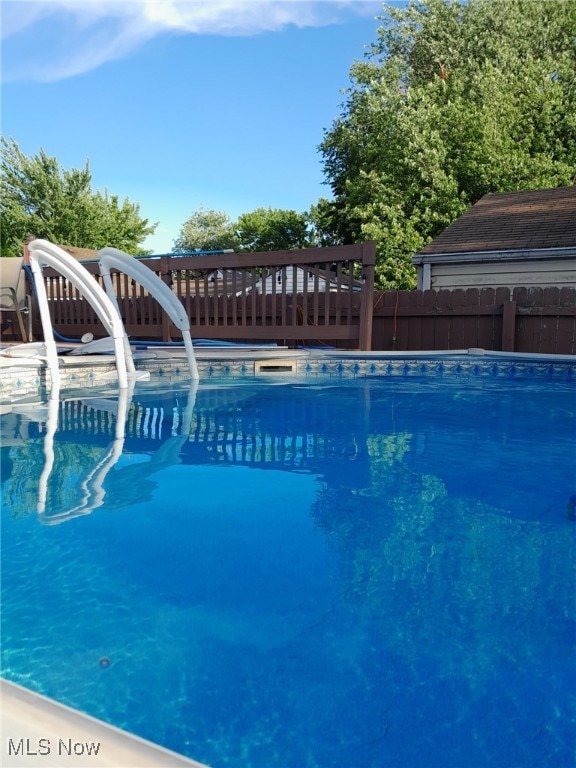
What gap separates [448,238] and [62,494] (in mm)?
11591

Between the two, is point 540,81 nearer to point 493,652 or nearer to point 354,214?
point 354,214

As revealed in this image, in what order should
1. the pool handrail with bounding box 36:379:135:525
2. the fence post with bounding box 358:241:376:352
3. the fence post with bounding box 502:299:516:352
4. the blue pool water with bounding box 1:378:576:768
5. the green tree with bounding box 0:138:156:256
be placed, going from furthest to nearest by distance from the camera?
the green tree with bounding box 0:138:156:256 → the fence post with bounding box 358:241:376:352 → the fence post with bounding box 502:299:516:352 → the pool handrail with bounding box 36:379:135:525 → the blue pool water with bounding box 1:378:576:768

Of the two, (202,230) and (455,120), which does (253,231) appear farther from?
(455,120)

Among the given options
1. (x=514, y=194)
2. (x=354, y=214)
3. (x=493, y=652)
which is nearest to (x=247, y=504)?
(x=493, y=652)

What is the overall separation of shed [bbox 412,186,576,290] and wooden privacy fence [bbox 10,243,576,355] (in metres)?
1.87

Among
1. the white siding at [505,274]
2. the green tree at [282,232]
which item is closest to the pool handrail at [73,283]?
the white siding at [505,274]

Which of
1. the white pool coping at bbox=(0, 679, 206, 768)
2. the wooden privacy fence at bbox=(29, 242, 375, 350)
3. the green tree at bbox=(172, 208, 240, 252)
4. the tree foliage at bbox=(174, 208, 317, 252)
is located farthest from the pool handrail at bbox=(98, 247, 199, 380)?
the green tree at bbox=(172, 208, 240, 252)

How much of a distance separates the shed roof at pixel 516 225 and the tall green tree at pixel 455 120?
2930 millimetres

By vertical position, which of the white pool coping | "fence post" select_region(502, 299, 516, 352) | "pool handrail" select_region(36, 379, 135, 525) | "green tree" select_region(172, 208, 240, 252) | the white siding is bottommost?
"pool handrail" select_region(36, 379, 135, 525)

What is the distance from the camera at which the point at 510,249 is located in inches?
461

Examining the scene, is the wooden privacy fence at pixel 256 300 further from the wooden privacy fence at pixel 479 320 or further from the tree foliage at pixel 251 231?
the tree foliage at pixel 251 231

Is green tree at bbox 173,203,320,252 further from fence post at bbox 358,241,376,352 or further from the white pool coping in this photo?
the white pool coping

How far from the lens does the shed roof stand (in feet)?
38.5

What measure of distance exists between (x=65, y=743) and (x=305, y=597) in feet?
4.50
